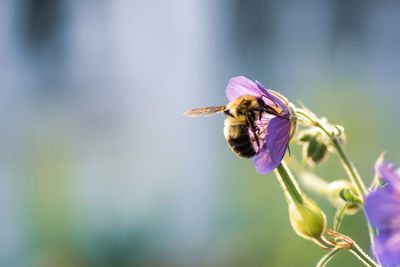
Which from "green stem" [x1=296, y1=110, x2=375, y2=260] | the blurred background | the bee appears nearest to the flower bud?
"green stem" [x1=296, y1=110, x2=375, y2=260]

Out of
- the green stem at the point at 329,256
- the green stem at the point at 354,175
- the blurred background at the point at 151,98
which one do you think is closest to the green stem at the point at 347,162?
the green stem at the point at 354,175

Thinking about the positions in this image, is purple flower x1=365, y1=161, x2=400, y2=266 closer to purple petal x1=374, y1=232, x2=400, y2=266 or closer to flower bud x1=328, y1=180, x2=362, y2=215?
purple petal x1=374, y1=232, x2=400, y2=266

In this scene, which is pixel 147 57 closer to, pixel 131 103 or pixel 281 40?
pixel 131 103

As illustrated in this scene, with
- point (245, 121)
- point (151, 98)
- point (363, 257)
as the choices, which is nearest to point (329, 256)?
point (363, 257)

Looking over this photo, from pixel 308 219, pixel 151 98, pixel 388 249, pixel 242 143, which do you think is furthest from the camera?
pixel 151 98

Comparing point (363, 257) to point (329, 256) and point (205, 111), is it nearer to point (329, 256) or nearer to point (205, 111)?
point (329, 256)
